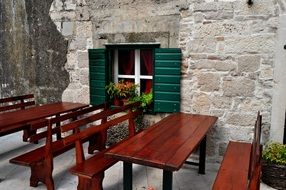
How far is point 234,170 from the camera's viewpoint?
9.08 feet

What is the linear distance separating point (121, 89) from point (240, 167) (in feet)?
7.74

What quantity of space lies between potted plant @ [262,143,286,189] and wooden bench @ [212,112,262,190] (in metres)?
0.27

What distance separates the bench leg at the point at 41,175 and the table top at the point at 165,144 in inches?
42.6

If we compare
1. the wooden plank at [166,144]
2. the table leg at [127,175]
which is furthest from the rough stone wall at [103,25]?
the table leg at [127,175]

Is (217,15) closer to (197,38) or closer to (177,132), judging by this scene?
(197,38)

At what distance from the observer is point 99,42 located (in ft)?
15.3

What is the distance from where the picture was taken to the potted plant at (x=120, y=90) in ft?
15.0

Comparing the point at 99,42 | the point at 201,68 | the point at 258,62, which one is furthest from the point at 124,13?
the point at 258,62

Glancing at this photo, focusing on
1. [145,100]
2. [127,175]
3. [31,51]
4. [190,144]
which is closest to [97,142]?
[145,100]

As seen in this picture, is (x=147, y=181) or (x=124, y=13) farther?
(x=124, y=13)

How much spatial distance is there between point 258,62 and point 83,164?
260cm

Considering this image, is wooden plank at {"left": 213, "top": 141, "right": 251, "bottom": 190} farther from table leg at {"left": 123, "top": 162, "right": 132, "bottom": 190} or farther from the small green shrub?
table leg at {"left": 123, "top": 162, "right": 132, "bottom": 190}

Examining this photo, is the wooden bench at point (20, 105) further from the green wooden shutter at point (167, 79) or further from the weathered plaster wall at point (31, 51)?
the green wooden shutter at point (167, 79)

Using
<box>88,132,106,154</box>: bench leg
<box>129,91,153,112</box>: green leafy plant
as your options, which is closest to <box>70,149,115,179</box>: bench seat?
<box>88,132,106,154</box>: bench leg
